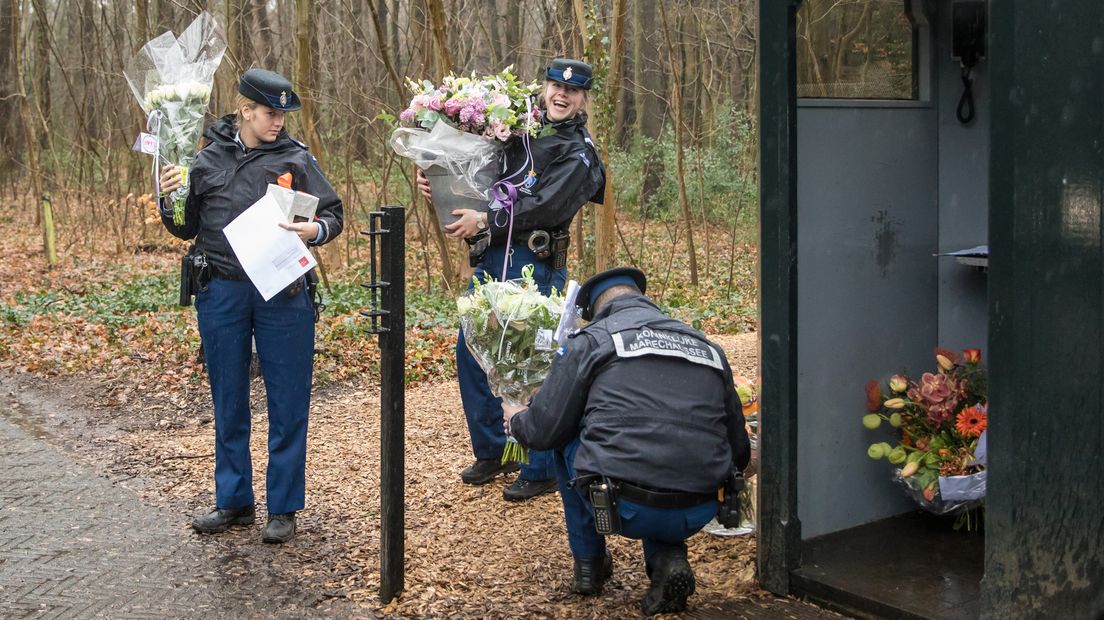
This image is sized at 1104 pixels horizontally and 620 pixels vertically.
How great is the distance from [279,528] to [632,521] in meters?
2.00

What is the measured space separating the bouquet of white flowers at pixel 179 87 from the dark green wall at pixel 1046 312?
11.1ft

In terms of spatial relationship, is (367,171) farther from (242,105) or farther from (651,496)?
(651,496)

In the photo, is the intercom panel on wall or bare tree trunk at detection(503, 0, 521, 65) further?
bare tree trunk at detection(503, 0, 521, 65)

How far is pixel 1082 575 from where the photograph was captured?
12.1 feet

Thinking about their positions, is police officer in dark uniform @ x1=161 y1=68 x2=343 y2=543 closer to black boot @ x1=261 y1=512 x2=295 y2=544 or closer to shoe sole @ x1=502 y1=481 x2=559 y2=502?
black boot @ x1=261 y1=512 x2=295 y2=544

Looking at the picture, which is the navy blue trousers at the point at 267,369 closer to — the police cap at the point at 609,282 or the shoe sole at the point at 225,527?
the shoe sole at the point at 225,527

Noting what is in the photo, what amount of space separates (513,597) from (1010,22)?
2808mm

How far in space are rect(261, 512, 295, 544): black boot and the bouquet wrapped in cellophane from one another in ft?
3.99

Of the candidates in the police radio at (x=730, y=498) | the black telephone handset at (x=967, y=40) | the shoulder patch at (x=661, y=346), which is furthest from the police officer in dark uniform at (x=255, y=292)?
the black telephone handset at (x=967, y=40)

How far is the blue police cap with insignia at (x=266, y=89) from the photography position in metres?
5.03

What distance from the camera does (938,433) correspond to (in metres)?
4.83

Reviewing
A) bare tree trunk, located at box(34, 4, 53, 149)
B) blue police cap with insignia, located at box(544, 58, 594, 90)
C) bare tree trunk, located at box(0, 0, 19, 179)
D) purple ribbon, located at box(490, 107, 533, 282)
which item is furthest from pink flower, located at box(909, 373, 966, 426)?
bare tree trunk, located at box(0, 0, 19, 179)

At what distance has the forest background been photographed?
1099cm

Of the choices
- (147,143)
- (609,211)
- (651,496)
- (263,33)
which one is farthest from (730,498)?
(263,33)
